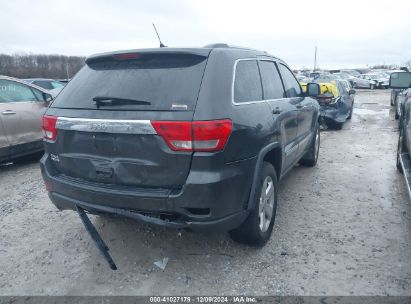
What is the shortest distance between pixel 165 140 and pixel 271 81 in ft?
5.82

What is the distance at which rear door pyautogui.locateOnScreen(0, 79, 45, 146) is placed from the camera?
5.79 metres

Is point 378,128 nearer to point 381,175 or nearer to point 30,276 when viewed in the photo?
point 381,175

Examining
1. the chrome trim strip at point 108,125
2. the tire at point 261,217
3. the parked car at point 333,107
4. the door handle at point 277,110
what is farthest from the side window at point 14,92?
the parked car at point 333,107

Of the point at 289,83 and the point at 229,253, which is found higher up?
the point at 289,83

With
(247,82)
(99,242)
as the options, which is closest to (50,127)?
(99,242)

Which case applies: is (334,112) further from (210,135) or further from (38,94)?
(210,135)

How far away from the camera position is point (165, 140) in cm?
250

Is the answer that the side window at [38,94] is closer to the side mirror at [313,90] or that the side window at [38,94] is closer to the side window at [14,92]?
the side window at [14,92]

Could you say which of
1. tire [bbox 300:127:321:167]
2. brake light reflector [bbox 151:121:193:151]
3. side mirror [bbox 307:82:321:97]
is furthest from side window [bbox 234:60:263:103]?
tire [bbox 300:127:321:167]

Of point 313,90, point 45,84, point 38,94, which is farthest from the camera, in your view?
point 45,84

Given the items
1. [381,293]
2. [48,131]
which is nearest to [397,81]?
[381,293]

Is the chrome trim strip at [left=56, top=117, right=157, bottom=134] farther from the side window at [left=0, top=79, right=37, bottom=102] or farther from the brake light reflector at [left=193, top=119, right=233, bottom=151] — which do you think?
the side window at [left=0, top=79, right=37, bottom=102]

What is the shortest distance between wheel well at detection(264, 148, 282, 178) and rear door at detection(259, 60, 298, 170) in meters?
0.18

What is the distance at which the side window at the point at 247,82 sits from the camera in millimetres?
2880
